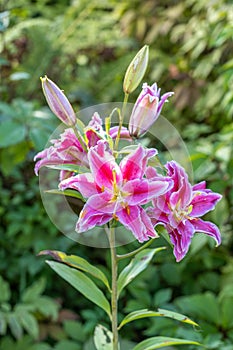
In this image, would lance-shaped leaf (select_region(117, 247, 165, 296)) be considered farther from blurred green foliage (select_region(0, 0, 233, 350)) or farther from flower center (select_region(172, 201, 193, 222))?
blurred green foliage (select_region(0, 0, 233, 350))

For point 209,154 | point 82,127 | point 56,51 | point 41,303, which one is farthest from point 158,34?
point 82,127

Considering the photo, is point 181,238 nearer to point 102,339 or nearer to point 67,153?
point 67,153

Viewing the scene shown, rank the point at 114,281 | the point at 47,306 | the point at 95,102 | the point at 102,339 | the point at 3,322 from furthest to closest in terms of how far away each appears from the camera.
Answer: the point at 95,102
the point at 47,306
the point at 3,322
the point at 102,339
the point at 114,281

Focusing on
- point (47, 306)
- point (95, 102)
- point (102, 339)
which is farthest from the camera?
point (95, 102)

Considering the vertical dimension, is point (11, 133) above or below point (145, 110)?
below

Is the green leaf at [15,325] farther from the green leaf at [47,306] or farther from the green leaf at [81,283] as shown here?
the green leaf at [81,283]

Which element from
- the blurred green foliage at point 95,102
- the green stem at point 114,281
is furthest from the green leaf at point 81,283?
the blurred green foliage at point 95,102

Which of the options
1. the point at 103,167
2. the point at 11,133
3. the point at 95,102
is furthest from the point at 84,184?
the point at 95,102
